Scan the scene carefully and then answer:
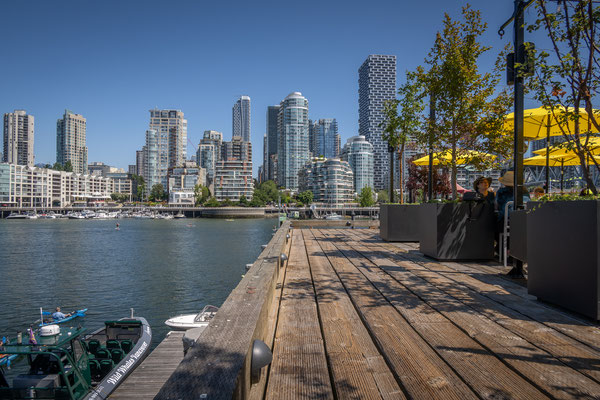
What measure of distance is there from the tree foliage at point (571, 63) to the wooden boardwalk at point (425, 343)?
1279 millimetres

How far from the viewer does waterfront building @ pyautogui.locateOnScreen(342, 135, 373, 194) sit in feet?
581

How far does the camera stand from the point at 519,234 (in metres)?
4.37

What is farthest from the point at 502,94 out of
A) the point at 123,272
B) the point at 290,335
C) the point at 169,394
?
the point at 123,272

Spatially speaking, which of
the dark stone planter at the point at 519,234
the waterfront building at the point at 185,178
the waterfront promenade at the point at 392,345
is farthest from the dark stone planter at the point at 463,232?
the waterfront building at the point at 185,178

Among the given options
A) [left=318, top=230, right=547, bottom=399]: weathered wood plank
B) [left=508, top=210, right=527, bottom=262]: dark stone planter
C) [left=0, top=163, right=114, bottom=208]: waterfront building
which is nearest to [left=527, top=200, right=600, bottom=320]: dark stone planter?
[left=318, top=230, right=547, bottom=399]: weathered wood plank

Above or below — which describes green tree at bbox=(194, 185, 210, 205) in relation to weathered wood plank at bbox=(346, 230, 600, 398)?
above

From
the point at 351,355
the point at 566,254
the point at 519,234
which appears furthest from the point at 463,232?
the point at 351,355

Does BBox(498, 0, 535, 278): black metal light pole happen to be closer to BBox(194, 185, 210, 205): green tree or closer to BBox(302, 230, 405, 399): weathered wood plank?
BBox(302, 230, 405, 399): weathered wood plank

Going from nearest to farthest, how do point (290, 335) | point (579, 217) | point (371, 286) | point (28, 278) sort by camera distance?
point (290, 335), point (579, 217), point (371, 286), point (28, 278)

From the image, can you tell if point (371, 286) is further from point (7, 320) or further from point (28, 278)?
point (28, 278)

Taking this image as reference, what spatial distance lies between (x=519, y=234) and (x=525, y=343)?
234cm

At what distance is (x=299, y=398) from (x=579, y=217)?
2.41 meters

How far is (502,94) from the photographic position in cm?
820

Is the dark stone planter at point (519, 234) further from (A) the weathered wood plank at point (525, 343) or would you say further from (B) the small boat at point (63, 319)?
(B) the small boat at point (63, 319)
